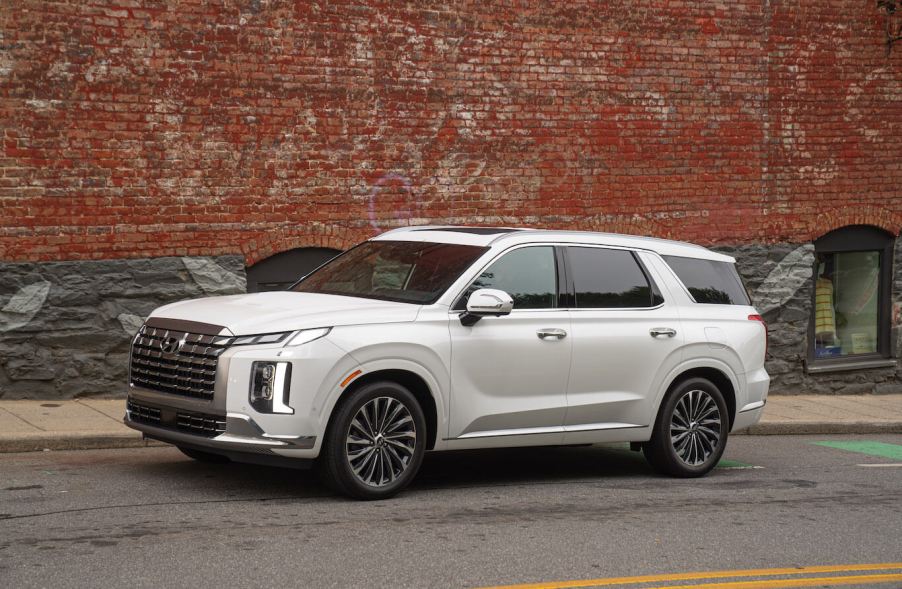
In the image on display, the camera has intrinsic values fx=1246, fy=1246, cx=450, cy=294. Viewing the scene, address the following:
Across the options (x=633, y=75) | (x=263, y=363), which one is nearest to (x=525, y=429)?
(x=263, y=363)

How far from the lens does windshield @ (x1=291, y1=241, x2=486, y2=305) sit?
8.70 meters

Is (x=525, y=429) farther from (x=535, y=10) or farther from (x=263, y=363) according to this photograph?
(x=535, y=10)

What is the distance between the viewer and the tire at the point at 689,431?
31.7 ft

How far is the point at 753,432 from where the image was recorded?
13297 mm

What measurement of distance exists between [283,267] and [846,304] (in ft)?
26.6

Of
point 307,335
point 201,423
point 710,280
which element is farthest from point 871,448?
point 201,423

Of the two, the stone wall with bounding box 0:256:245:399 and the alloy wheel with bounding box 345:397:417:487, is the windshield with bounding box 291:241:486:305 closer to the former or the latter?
the alloy wheel with bounding box 345:397:417:487

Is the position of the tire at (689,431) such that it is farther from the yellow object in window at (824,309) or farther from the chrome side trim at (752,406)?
the yellow object in window at (824,309)

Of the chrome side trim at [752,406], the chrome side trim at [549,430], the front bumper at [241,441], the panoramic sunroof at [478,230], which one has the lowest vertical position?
the chrome side trim at [752,406]

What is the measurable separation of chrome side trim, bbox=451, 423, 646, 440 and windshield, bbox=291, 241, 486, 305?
991 millimetres

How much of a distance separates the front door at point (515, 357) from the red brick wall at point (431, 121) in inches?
194

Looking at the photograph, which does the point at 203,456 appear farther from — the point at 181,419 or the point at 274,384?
the point at 274,384

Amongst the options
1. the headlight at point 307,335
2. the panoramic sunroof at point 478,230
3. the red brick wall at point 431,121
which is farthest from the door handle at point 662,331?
the red brick wall at point 431,121

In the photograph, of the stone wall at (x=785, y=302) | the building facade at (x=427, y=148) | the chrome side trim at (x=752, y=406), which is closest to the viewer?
the chrome side trim at (x=752, y=406)
